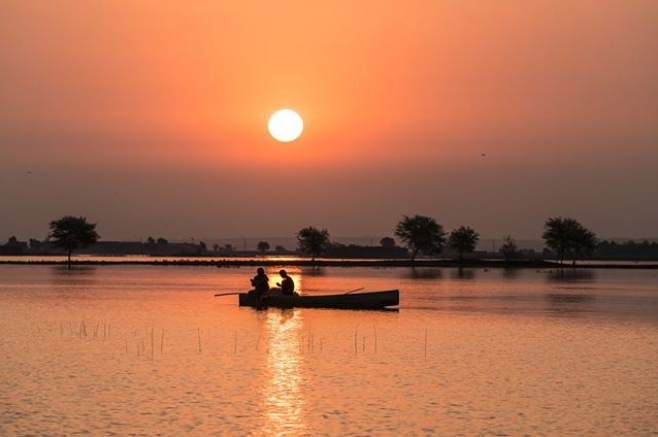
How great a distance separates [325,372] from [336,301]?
94.0 ft

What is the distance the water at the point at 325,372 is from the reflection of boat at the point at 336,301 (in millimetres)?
733

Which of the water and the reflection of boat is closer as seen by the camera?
the water

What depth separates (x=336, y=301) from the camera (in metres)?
64.1

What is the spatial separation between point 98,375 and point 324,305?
30.5 m

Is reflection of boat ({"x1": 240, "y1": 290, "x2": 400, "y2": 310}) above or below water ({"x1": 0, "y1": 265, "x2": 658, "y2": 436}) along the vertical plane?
above

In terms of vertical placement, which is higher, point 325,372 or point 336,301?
point 336,301

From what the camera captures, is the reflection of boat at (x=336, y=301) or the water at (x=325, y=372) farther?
the reflection of boat at (x=336, y=301)

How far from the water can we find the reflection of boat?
2.40 feet

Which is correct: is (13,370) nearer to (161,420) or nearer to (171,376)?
(171,376)

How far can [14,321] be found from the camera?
5616cm

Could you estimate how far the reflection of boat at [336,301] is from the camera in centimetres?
6341

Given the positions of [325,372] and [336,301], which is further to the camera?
[336,301]

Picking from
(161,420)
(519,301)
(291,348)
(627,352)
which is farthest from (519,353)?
(519,301)

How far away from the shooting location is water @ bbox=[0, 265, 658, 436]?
26.4m
